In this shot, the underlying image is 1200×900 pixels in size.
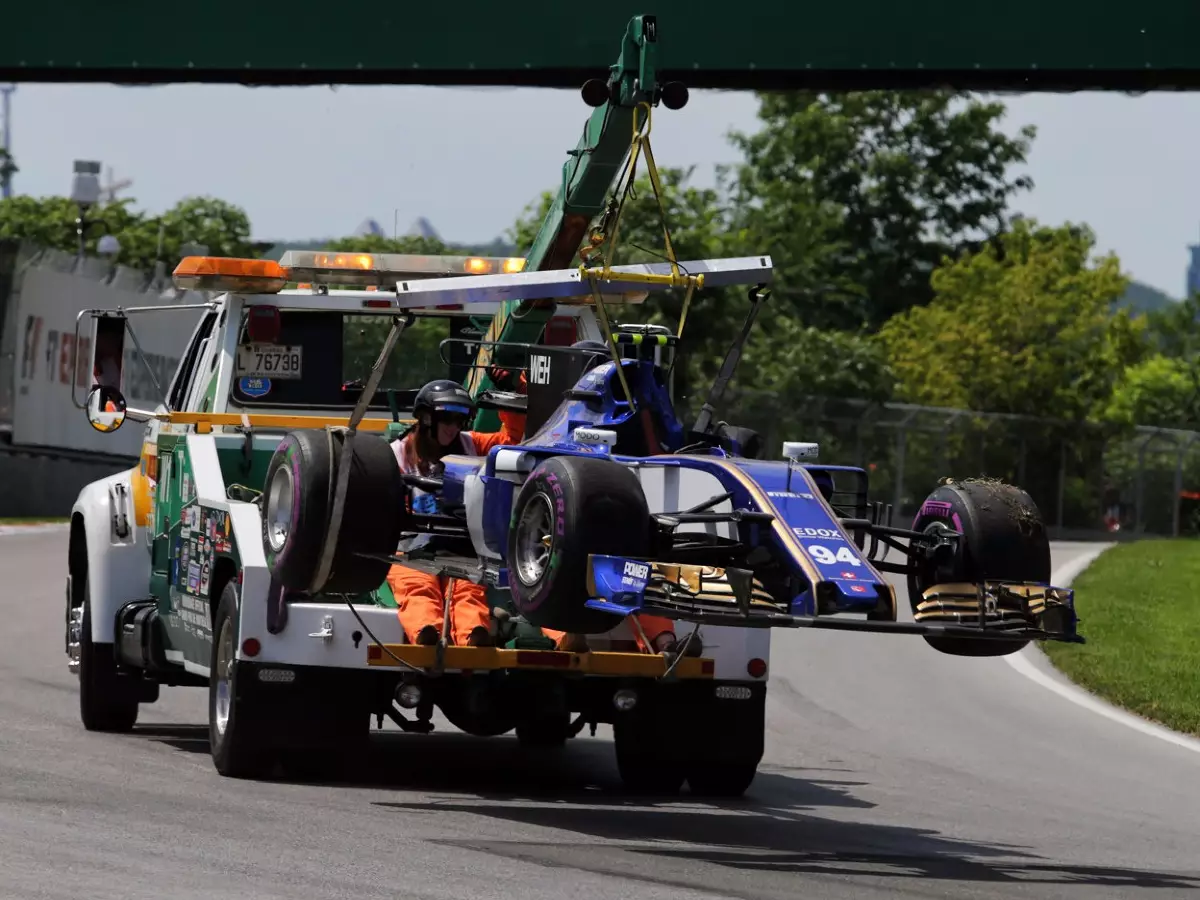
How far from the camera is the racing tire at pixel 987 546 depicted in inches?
378

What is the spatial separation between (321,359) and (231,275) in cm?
83

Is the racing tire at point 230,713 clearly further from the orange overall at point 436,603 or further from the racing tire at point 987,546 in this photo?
the racing tire at point 987,546

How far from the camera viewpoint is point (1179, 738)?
15391 mm

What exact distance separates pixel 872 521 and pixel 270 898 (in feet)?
11.3

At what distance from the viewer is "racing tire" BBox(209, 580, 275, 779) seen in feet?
35.3

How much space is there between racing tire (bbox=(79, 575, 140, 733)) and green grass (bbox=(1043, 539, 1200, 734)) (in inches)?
283

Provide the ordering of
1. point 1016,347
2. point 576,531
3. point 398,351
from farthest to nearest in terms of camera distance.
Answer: point 1016,347
point 398,351
point 576,531

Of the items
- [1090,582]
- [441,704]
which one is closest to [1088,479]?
[1090,582]

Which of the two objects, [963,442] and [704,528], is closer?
[704,528]

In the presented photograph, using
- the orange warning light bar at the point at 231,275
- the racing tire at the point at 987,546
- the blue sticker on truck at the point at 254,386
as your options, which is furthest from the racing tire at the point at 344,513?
the blue sticker on truck at the point at 254,386

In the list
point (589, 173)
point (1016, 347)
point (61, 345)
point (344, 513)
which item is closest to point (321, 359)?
point (589, 173)

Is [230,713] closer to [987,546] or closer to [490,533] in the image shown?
[490,533]

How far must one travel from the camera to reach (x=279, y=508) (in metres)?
10.3

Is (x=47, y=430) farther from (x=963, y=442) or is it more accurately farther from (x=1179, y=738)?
(x=1179, y=738)
